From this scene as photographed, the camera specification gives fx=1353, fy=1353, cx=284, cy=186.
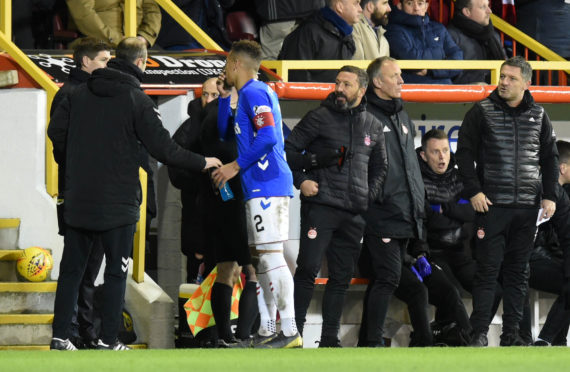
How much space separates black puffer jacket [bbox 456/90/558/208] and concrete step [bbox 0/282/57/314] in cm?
316

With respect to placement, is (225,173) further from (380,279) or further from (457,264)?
(457,264)

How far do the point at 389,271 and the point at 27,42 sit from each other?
15.7ft

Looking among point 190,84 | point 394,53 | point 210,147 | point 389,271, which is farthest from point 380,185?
point 394,53

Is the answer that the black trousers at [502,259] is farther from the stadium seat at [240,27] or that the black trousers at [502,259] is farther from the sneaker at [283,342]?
the stadium seat at [240,27]

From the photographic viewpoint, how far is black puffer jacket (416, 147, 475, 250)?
10742mm

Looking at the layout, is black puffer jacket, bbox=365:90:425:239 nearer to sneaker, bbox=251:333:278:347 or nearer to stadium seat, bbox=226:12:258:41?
sneaker, bbox=251:333:278:347

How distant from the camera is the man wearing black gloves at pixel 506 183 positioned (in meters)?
9.86

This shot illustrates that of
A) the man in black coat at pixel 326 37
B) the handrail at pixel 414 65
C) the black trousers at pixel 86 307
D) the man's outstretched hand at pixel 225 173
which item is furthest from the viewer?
the man in black coat at pixel 326 37

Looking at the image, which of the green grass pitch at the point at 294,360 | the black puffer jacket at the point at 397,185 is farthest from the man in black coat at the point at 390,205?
the green grass pitch at the point at 294,360

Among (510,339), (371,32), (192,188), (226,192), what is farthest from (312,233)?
(371,32)

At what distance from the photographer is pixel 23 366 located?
6.35 meters

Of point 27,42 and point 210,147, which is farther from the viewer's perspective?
point 27,42

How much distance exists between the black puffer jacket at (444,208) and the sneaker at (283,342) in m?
2.82

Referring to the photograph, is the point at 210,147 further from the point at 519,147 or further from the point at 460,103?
the point at 460,103
